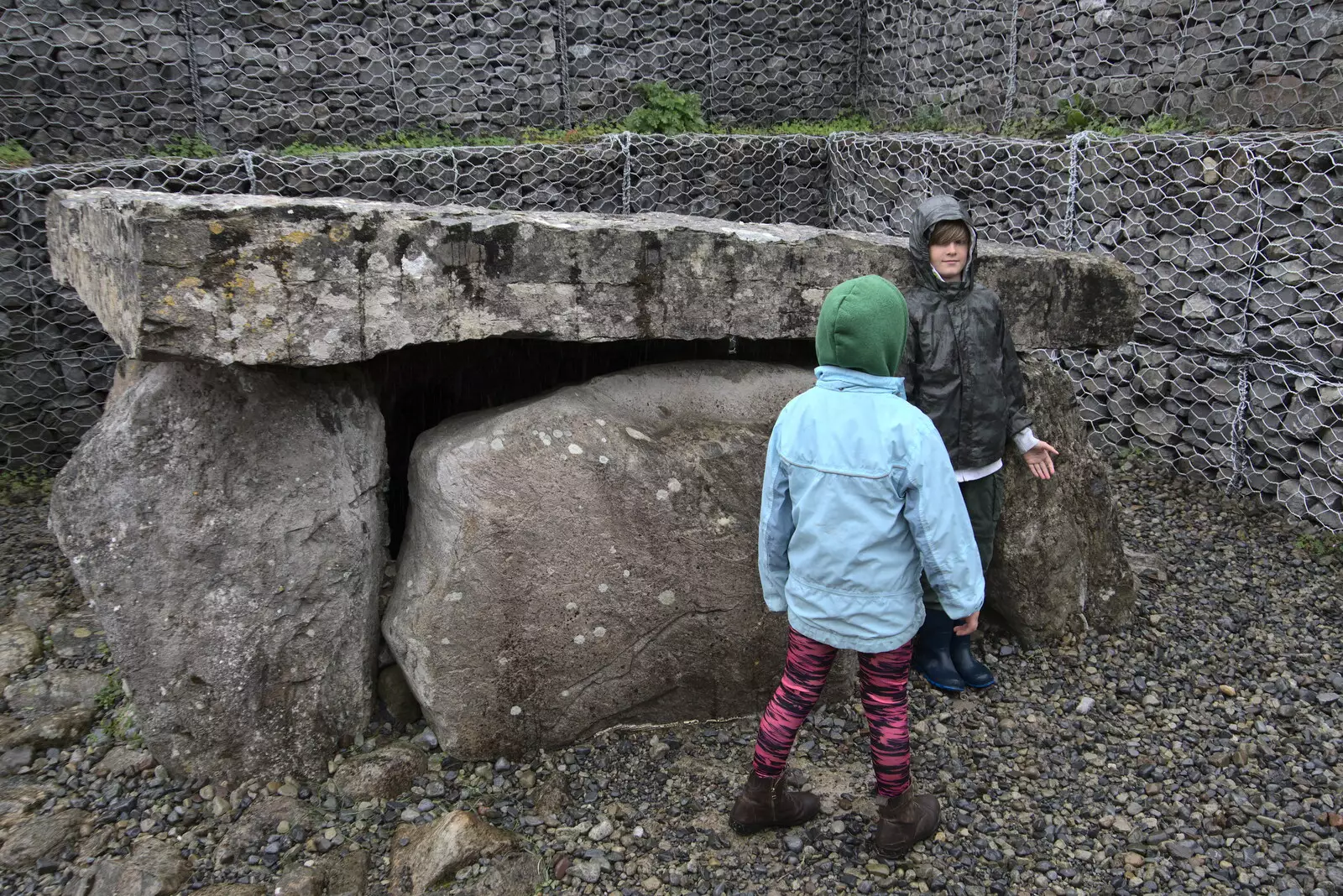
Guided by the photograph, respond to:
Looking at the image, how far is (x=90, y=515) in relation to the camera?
3.19 meters

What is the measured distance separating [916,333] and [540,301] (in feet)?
4.23

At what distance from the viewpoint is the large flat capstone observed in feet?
9.43

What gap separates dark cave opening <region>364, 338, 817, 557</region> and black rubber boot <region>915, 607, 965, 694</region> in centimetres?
113

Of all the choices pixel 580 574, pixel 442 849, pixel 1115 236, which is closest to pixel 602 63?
pixel 1115 236

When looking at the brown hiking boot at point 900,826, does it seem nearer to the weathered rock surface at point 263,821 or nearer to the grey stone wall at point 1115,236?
the weathered rock surface at point 263,821

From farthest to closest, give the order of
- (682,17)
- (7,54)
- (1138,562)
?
(682,17) → (7,54) → (1138,562)

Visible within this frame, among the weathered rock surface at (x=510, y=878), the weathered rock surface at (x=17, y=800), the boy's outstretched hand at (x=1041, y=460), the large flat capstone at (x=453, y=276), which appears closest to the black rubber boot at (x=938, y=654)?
the boy's outstretched hand at (x=1041, y=460)

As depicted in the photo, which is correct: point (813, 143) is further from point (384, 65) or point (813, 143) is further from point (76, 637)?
point (76, 637)

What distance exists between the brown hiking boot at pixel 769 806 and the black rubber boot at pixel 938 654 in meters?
0.91

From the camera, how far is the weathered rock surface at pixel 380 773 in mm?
3254

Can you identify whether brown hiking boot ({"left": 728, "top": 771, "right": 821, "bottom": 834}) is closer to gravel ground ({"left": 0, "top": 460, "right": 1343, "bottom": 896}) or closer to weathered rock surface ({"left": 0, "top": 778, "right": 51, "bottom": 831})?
gravel ground ({"left": 0, "top": 460, "right": 1343, "bottom": 896})

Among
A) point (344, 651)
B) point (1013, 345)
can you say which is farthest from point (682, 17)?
point (344, 651)

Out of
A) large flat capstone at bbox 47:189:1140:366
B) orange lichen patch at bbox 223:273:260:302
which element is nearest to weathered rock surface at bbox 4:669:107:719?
large flat capstone at bbox 47:189:1140:366

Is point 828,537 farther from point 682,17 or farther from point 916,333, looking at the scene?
point 682,17
